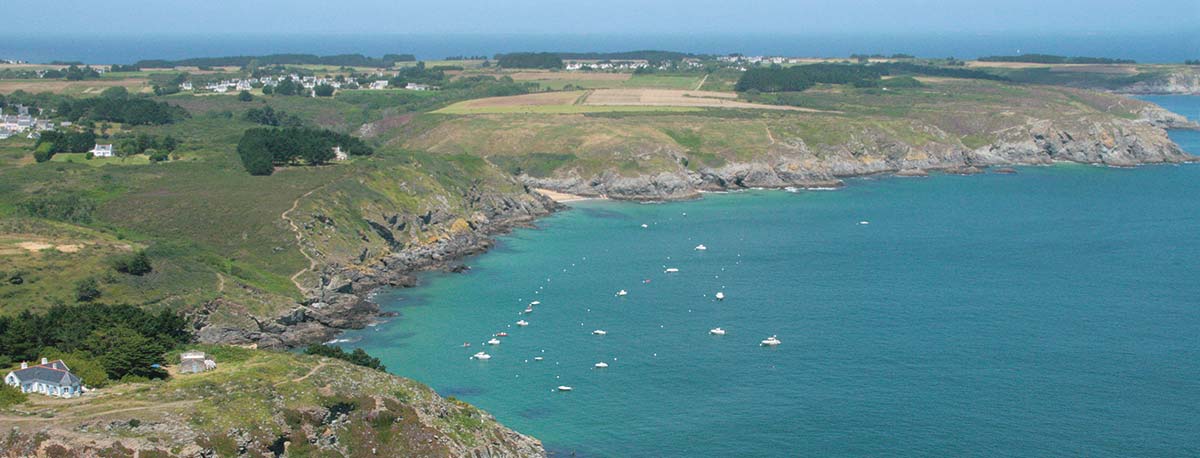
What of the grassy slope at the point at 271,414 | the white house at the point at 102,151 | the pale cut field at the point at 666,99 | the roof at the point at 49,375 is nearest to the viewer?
the grassy slope at the point at 271,414

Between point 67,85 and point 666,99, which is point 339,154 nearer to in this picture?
point 666,99

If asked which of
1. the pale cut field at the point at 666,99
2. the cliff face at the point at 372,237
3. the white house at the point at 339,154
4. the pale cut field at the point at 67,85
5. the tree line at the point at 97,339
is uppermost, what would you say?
the pale cut field at the point at 67,85

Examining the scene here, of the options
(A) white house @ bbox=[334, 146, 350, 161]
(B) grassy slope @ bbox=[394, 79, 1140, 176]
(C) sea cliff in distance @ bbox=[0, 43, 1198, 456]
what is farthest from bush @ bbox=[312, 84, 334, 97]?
(A) white house @ bbox=[334, 146, 350, 161]

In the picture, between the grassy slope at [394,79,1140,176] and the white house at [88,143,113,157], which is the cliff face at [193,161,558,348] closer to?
the grassy slope at [394,79,1140,176]

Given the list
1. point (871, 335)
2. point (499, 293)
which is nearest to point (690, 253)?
point (499, 293)

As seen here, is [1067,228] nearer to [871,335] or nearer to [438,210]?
[871,335]

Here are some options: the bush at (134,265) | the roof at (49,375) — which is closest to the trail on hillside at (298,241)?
the bush at (134,265)

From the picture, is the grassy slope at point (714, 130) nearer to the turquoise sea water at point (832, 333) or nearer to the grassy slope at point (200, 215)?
the grassy slope at point (200, 215)
